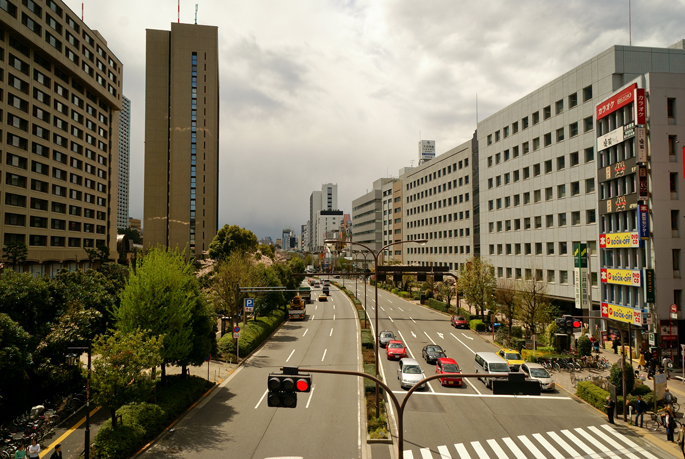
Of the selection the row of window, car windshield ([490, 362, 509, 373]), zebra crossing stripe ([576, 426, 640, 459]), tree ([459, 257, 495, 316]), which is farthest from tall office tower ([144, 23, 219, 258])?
zebra crossing stripe ([576, 426, 640, 459])

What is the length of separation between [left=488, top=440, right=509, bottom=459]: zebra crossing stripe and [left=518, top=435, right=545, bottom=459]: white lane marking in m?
1.34

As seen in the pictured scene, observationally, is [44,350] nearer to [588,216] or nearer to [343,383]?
[343,383]

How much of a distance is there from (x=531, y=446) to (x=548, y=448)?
72cm

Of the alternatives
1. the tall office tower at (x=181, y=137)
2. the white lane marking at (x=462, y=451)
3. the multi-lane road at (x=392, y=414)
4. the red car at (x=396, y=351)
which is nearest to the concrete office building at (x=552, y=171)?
the red car at (x=396, y=351)

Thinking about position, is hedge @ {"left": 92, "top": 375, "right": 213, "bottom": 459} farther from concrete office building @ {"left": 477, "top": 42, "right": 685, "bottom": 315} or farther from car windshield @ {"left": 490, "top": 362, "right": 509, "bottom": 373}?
concrete office building @ {"left": 477, "top": 42, "right": 685, "bottom": 315}

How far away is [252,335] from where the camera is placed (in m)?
39.8

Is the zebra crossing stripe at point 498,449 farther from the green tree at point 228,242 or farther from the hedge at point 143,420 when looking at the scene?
the green tree at point 228,242

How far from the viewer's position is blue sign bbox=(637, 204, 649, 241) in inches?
1371

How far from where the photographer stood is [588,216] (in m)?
47.8

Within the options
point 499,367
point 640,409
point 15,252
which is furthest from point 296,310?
point 640,409

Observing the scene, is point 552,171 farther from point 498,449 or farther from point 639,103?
point 498,449

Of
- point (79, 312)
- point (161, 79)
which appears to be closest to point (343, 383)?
point (79, 312)

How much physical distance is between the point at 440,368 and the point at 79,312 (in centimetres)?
2394

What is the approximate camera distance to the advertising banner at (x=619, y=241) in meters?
35.9
